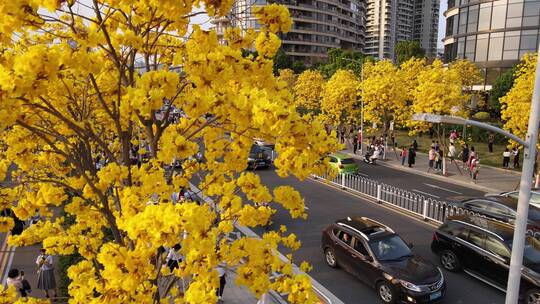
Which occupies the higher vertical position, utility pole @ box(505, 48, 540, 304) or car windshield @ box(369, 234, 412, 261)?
utility pole @ box(505, 48, 540, 304)

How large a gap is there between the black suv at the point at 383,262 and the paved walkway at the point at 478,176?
13.1m

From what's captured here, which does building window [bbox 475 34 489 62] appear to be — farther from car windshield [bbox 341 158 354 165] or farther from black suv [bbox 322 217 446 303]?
black suv [bbox 322 217 446 303]

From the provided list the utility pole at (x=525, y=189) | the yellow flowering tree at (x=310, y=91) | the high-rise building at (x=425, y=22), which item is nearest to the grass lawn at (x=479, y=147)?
the yellow flowering tree at (x=310, y=91)

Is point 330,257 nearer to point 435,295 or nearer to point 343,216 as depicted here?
point 435,295

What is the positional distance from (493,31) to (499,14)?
177 centimetres

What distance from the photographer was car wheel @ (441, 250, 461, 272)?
36.3 feet

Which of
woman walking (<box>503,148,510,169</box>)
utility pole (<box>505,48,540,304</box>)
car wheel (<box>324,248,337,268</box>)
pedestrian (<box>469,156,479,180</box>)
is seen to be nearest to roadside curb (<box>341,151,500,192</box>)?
pedestrian (<box>469,156,479,180</box>)

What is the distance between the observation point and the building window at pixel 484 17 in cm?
4084

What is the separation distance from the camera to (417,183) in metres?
22.0

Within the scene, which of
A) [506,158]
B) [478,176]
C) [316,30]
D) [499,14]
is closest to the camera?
[478,176]

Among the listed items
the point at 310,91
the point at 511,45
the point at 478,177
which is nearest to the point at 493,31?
the point at 511,45

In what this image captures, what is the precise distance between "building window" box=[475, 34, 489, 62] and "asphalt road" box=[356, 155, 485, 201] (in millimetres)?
25297

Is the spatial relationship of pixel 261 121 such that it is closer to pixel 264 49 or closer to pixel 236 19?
pixel 264 49

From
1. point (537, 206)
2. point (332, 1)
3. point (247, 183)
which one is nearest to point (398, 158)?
point (537, 206)
